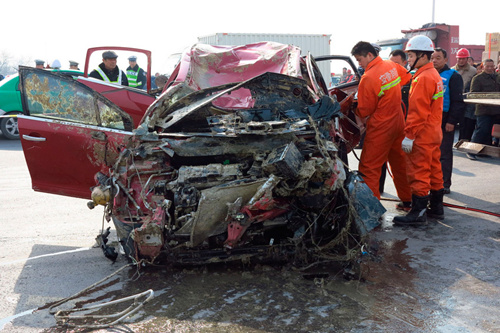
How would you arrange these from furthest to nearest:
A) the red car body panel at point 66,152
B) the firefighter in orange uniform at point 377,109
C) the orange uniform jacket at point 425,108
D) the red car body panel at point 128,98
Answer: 1. the red car body panel at point 128,98
2. the firefighter in orange uniform at point 377,109
3. the orange uniform jacket at point 425,108
4. the red car body panel at point 66,152

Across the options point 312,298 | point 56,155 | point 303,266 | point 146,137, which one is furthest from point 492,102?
point 56,155

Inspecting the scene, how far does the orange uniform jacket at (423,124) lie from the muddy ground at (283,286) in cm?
61

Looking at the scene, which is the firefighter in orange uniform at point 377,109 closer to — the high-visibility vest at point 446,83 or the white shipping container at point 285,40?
the high-visibility vest at point 446,83

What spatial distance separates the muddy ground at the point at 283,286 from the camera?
3385 mm

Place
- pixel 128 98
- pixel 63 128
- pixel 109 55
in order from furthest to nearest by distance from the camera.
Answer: pixel 109 55, pixel 128 98, pixel 63 128

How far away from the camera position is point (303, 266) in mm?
4285

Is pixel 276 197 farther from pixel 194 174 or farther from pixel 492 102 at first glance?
pixel 492 102

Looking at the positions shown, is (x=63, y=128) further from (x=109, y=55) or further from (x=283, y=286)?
(x=109, y=55)

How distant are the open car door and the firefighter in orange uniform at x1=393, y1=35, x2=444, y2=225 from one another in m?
3.10

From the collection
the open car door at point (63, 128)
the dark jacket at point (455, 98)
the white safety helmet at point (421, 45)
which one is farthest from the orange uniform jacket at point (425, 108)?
the open car door at point (63, 128)

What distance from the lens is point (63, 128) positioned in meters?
4.83

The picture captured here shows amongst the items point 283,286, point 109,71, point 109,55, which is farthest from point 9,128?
point 283,286

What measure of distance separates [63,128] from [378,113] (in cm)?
343

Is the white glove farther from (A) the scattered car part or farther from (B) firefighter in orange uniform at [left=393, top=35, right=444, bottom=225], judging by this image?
(A) the scattered car part
